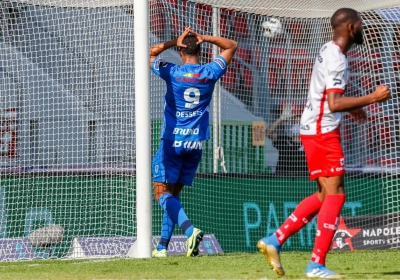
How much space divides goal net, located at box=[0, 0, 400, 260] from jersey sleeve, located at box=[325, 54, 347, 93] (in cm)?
315

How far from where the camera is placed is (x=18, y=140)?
36.4 ft

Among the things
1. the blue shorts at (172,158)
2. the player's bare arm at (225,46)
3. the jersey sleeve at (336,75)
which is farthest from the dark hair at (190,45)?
the jersey sleeve at (336,75)

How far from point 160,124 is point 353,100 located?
Result: 17.5 ft

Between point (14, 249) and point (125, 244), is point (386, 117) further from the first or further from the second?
point (14, 249)

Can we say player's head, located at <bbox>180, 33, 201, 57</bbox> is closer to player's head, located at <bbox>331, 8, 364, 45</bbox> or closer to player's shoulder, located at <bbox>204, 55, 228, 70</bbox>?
player's shoulder, located at <bbox>204, 55, 228, 70</bbox>

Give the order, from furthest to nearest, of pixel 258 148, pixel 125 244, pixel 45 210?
pixel 258 148, pixel 45 210, pixel 125 244

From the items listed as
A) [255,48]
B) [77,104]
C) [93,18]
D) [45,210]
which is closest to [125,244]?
[45,210]

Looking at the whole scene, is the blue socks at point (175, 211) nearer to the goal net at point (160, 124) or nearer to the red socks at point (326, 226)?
the goal net at point (160, 124)

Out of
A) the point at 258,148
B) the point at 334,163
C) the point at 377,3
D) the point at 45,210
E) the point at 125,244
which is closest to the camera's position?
the point at 334,163

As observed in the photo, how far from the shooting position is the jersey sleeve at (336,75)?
20.0 feet

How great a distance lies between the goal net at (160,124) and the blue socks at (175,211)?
30.1 inches

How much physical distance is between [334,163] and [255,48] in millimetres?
7071

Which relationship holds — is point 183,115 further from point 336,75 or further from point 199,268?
point 336,75

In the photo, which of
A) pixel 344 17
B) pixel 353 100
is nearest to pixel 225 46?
pixel 344 17
